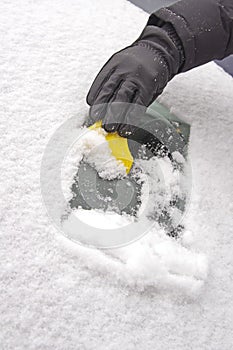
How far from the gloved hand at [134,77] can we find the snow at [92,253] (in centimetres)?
9

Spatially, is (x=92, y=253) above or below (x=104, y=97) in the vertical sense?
below

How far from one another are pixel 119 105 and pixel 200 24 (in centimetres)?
25

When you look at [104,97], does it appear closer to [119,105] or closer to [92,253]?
[119,105]

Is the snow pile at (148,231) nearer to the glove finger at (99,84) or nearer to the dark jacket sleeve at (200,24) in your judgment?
the glove finger at (99,84)

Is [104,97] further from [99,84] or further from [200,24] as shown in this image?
[200,24]

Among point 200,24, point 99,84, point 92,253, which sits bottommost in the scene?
point 92,253

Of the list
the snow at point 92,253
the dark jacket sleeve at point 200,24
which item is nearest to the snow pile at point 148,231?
the snow at point 92,253

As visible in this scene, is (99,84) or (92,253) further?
(99,84)

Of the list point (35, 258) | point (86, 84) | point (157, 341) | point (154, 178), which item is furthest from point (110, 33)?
point (157, 341)

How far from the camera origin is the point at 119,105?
2.76 ft

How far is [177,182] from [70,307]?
313 millimetres

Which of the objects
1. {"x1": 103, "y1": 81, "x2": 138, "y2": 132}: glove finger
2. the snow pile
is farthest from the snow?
{"x1": 103, "y1": 81, "x2": 138, "y2": 132}: glove finger

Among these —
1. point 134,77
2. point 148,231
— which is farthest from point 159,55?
point 148,231

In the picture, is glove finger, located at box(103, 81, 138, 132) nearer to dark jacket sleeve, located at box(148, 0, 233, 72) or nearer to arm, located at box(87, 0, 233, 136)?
arm, located at box(87, 0, 233, 136)
